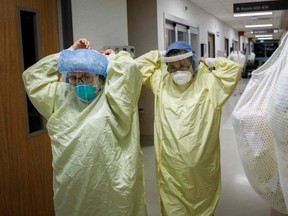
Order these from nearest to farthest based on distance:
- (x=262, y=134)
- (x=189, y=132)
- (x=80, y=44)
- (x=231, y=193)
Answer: (x=262, y=134), (x=80, y=44), (x=189, y=132), (x=231, y=193)

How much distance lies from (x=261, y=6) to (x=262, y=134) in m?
5.55

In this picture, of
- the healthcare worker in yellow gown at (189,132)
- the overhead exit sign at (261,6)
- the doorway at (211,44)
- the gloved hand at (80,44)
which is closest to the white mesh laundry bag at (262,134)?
the healthcare worker in yellow gown at (189,132)

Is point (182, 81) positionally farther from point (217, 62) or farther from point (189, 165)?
point (189, 165)

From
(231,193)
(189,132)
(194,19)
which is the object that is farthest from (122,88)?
(194,19)

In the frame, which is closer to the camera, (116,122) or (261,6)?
(116,122)

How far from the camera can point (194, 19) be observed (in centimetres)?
707

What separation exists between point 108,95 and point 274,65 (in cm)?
79

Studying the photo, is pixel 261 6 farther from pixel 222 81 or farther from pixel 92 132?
pixel 92 132

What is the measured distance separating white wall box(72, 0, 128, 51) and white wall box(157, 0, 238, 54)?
1.40m

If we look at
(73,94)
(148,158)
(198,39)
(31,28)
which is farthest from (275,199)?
(198,39)

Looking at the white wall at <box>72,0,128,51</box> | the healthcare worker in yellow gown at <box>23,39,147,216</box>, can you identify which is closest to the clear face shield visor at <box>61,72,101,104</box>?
the healthcare worker in yellow gown at <box>23,39,147,216</box>

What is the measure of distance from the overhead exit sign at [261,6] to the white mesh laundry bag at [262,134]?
5.29 metres

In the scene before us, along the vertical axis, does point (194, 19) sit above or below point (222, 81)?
above

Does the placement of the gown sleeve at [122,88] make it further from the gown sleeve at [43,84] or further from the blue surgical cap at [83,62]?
the gown sleeve at [43,84]
